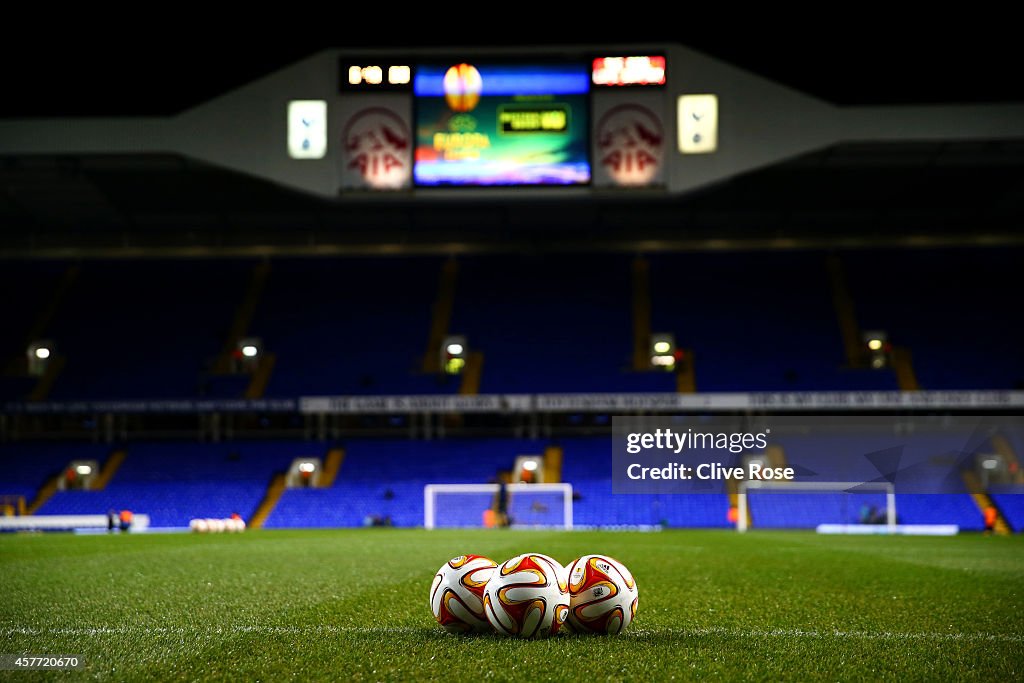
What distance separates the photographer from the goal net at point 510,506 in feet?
99.9

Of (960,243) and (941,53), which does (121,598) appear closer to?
(941,53)

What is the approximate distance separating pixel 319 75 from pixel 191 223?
12.3m

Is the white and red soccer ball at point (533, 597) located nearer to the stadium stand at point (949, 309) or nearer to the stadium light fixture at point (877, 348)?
the stadium stand at point (949, 309)

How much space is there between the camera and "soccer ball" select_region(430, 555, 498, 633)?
20.4 feet

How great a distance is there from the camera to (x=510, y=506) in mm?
30625

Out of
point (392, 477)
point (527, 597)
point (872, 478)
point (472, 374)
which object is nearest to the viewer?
point (527, 597)

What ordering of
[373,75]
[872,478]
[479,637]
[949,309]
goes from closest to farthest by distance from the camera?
[479,637]
[872,478]
[373,75]
[949,309]

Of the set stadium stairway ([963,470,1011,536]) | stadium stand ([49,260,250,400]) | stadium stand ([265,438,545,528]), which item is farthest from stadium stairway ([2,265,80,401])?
stadium stairway ([963,470,1011,536])

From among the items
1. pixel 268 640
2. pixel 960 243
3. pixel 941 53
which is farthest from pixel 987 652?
pixel 960 243

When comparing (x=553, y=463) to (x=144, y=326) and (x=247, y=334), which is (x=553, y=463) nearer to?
(x=247, y=334)

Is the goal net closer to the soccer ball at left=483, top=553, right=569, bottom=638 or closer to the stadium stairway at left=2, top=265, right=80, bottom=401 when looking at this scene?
the stadium stairway at left=2, top=265, right=80, bottom=401

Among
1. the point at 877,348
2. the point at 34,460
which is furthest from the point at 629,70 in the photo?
the point at 34,460

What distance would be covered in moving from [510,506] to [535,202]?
333 inches

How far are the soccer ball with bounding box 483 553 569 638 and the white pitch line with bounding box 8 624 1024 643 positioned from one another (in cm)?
58
